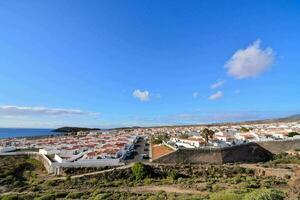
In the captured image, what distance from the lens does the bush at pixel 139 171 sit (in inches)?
1229

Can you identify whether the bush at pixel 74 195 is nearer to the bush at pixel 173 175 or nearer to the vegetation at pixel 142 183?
the vegetation at pixel 142 183

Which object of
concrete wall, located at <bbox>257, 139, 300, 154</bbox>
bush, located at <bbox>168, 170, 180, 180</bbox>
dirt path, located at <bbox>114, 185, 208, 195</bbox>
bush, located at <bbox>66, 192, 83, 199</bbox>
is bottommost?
dirt path, located at <bbox>114, 185, 208, 195</bbox>

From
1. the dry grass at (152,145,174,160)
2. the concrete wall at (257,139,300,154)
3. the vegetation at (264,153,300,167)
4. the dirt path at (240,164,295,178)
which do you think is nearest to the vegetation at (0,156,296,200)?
the dirt path at (240,164,295,178)

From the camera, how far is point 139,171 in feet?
104

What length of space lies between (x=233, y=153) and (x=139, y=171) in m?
16.3

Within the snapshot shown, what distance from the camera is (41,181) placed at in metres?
31.1

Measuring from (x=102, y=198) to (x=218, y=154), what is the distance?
21138mm

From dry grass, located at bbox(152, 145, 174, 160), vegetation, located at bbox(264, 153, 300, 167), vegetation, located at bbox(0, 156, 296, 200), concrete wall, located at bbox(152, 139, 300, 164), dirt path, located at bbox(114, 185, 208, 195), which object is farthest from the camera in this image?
dry grass, located at bbox(152, 145, 174, 160)

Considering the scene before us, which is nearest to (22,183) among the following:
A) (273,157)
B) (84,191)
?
(84,191)

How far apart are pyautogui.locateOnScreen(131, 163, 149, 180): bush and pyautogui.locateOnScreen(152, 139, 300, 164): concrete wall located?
14.1 feet

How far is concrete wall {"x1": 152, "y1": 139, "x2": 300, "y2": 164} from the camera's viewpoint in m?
38.2

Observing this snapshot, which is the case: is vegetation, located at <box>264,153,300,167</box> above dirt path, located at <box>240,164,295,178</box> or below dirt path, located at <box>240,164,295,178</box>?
above

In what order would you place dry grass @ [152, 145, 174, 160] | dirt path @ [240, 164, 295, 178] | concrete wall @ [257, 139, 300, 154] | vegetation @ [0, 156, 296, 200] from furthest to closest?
concrete wall @ [257, 139, 300, 154]
dry grass @ [152, 145, 174, 160]
dirt path @ [240, 164, 295, 178]
vegetation @ [0, 156, 296, 200]

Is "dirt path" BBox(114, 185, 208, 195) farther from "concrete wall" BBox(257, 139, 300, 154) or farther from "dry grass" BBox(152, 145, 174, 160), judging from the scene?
"concrete wall" BBox(257, 139, 300, 154)
